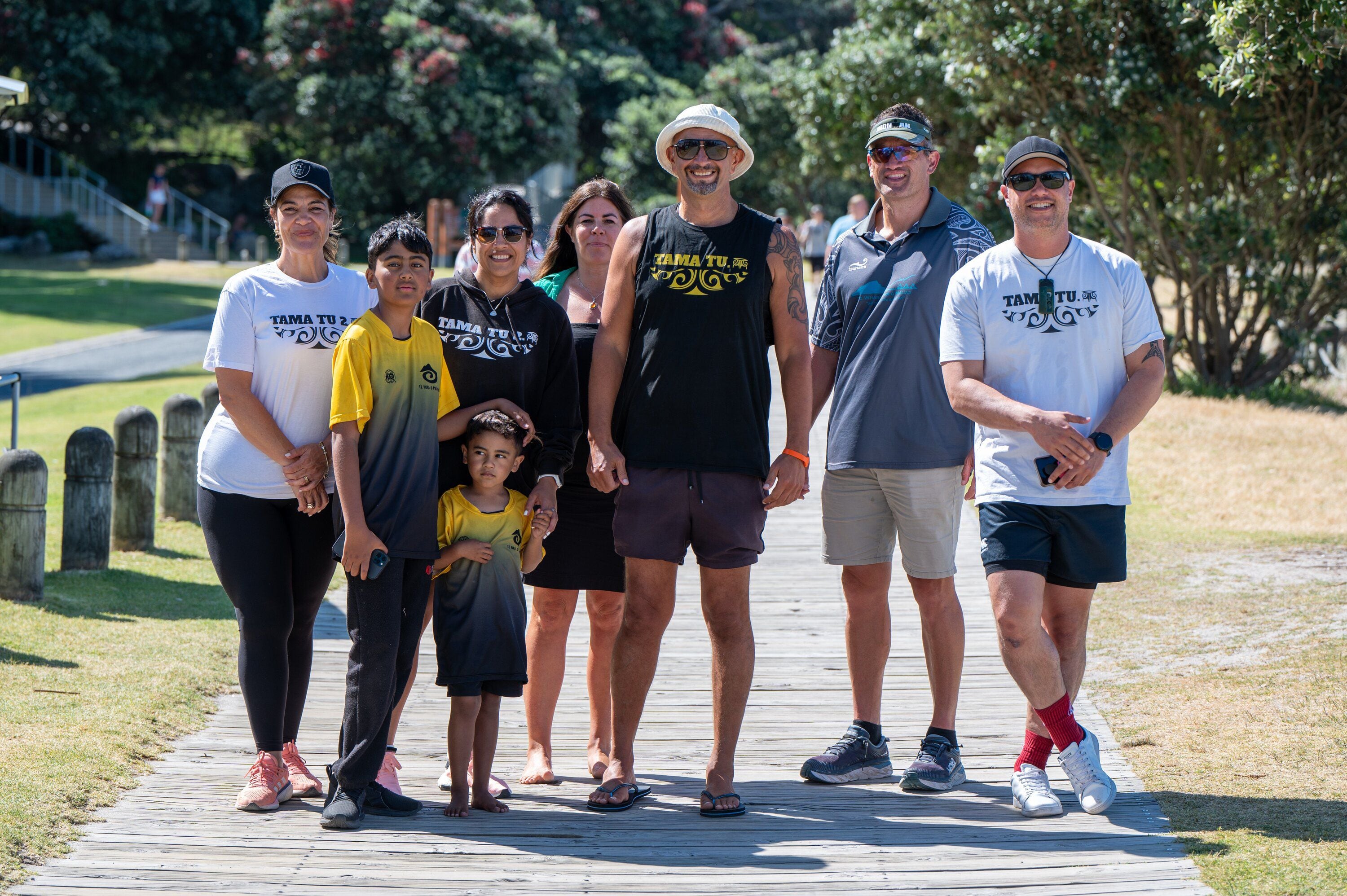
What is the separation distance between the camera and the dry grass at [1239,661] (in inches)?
166

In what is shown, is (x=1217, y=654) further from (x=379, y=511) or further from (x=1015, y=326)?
(x=379, y=511)

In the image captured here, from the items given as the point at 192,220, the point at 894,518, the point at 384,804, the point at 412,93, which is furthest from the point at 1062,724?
the point at 192,220

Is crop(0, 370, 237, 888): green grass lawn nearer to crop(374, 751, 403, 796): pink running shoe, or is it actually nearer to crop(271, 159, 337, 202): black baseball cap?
crop(374, 751, 403, 796): pink running shoe

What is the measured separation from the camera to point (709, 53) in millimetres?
40312

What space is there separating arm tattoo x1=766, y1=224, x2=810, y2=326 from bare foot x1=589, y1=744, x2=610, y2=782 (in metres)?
1.71

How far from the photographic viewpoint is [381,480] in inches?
168

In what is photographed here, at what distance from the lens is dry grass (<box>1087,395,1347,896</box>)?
4.22 meters

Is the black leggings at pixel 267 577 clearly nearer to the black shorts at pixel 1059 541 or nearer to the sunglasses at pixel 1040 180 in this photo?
the black shorts at pixel 1059 541

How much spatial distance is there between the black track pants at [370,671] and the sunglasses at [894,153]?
6.99 feet

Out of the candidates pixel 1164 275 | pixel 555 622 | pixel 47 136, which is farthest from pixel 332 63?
pixel 555 622

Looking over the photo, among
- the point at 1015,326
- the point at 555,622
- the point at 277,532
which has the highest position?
the point at 1015,326

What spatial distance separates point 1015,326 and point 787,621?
3332 millimetres

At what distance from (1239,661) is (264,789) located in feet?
14.1

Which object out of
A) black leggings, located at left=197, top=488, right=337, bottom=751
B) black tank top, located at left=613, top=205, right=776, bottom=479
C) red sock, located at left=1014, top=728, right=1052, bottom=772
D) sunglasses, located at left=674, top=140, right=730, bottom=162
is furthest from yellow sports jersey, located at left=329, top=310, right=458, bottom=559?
red sock, located at left=1014, top=728, right=1052, bottom=772
